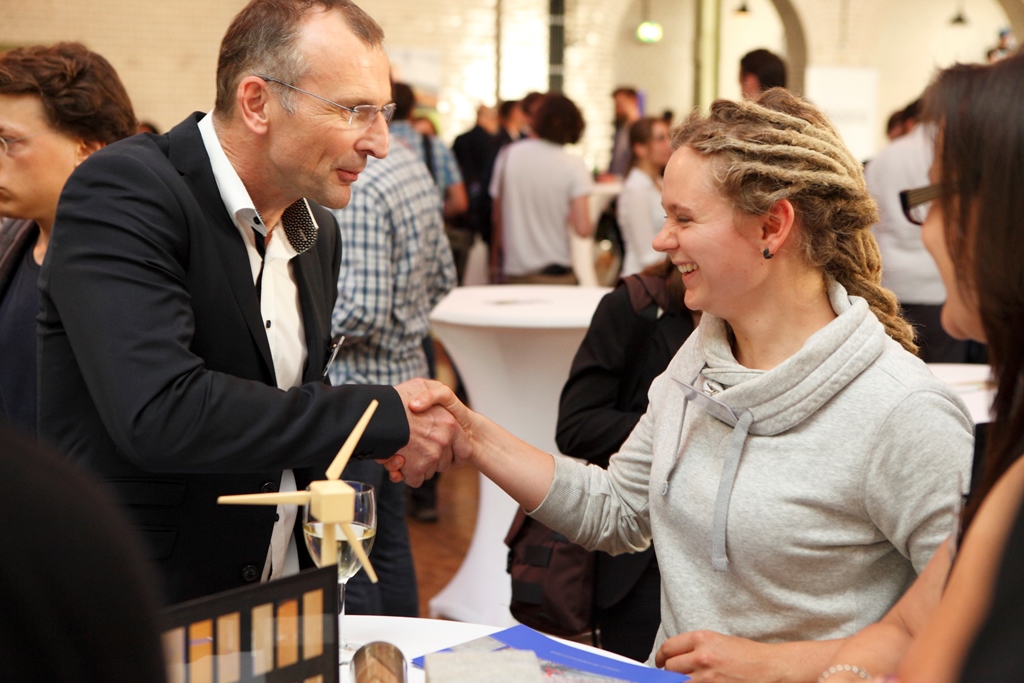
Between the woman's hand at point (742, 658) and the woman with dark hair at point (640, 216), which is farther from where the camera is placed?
the woman with dark hair at point (640, 216)

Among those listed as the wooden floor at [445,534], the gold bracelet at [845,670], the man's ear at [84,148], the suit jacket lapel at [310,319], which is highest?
the man's ear at [84,148]

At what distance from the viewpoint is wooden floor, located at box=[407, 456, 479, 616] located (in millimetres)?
4488

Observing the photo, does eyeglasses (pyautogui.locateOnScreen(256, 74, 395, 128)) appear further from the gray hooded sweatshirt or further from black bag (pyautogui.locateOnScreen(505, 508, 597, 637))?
black bag (pyautogui.locateOnScreen(505, 508, 597, 637))

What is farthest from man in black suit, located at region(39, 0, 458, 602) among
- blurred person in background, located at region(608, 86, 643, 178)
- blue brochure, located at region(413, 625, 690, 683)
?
blurred person in background, located at region(608, 86, 643, 178)

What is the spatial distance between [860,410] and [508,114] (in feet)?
26.7

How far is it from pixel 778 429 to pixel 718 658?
38cm

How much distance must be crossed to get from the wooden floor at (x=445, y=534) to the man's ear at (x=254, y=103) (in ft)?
8.34

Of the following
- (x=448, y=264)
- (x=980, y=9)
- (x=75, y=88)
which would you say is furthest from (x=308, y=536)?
(x=980, y=9)

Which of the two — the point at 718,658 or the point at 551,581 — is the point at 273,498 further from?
the point at 551,581

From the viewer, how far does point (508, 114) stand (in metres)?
9.51

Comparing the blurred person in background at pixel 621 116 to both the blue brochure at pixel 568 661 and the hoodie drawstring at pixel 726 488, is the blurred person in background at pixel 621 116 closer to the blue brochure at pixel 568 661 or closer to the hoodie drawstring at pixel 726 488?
the hoodie drawstring at pixel 726 488

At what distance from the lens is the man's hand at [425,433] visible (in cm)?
202

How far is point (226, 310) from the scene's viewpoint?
1.87 m

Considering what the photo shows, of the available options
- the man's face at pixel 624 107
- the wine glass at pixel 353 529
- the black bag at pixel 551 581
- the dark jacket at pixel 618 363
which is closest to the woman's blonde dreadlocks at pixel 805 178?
the dark jacket at pixel 618 363
